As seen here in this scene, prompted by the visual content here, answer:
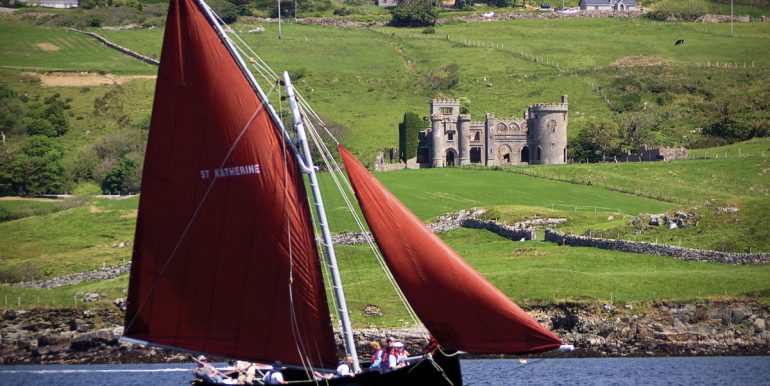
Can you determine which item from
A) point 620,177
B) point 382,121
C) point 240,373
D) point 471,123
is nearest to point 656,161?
point 620,177

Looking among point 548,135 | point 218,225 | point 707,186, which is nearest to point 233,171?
point 218,225

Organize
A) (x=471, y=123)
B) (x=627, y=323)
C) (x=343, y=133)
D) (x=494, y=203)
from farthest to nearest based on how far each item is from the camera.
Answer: (x=343, y=133), (x=471, y=123), (x=494, y=203), (x=627, y=323)

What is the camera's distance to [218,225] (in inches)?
1757

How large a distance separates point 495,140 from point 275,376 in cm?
11669

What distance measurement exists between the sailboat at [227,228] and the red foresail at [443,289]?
73cm

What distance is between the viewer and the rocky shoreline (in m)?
68.1

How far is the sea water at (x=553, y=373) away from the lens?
189ft

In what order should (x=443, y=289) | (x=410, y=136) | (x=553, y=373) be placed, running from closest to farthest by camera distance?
(x=443, y=289) < (x=553, y=373) < (x=410, y=136)

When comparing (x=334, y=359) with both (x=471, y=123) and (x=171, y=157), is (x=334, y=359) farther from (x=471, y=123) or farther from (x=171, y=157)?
(x=471, y=123)

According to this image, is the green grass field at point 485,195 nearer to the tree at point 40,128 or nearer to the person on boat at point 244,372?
the tree at point 40,128

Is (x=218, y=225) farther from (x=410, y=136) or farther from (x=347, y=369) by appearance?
(x=410, y=136)

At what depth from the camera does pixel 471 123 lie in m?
162

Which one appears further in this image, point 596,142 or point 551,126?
point 551,126

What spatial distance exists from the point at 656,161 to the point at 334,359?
102421 mm
